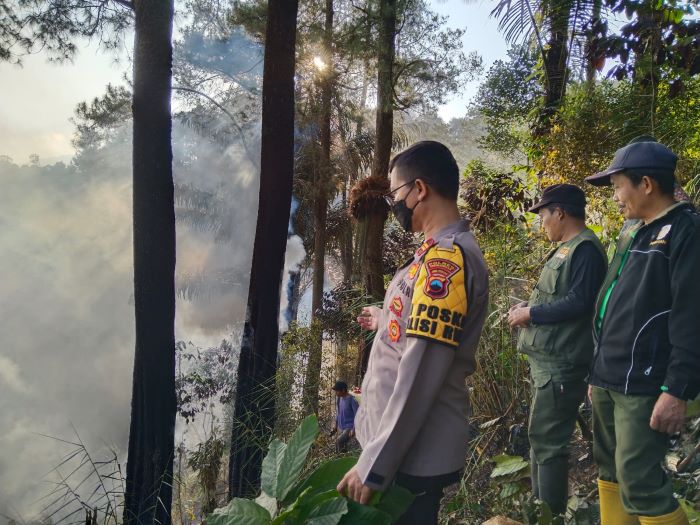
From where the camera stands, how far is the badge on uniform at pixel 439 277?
1562 mm

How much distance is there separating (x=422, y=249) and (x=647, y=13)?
3.66 meters

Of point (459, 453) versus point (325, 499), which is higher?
point (459, 453)

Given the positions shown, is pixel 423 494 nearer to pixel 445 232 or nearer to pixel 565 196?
pixel 445 232

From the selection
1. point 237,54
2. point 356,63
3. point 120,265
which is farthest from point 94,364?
point 356,63

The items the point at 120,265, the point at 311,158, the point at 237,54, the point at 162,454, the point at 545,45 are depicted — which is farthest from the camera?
the point at 120,265

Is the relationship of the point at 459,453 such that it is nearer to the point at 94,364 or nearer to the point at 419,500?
the point at 419,500

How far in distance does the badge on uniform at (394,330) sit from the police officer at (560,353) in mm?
1373

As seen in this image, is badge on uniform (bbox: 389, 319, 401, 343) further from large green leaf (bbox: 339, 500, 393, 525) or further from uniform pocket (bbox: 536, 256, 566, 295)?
Result: uniform pocket (bbox: 536, 256, 566, 295)

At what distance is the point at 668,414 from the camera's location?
202cm

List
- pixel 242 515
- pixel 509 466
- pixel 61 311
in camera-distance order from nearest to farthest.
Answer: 1. pixel 242 515
2. pixel 509 466
3. pixel 61 311

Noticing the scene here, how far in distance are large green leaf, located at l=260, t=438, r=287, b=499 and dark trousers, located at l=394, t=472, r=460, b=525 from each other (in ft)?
1.25

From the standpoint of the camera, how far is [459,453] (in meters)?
1.69

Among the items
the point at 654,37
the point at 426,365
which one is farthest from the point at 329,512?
the point at 654,37

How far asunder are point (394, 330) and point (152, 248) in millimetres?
4959
